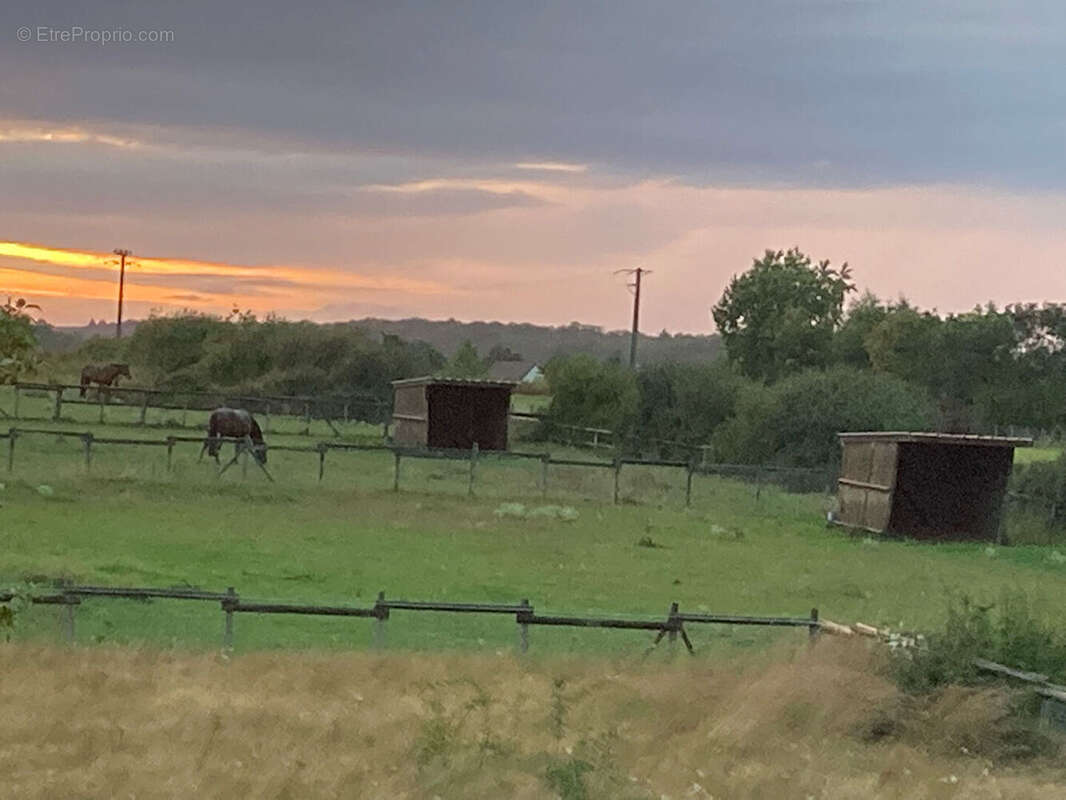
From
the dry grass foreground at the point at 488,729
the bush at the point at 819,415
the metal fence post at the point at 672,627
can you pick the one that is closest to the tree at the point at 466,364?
the bush at the point at 819,415

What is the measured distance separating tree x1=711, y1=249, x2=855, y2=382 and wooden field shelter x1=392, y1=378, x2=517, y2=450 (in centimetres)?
4161

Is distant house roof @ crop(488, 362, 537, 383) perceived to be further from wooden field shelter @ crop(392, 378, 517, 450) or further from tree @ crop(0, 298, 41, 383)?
tree @ crop(0, 298, 41, 383)

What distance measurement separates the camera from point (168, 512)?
27.7m

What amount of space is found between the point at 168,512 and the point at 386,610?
14196 mm

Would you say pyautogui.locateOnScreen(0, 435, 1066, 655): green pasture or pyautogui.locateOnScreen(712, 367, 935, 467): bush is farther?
pyautogui.locateOnScreen(712, 367, 935, 467): bush

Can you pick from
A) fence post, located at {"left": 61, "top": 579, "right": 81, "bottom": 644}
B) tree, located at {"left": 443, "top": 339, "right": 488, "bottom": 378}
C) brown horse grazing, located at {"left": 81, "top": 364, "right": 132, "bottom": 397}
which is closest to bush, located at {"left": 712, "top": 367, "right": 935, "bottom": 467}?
brown horse grazing, located at {"left": 81, "top": 364, "right": 132, "bottom": 397}

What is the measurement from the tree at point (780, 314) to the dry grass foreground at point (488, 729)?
77578 millimetres

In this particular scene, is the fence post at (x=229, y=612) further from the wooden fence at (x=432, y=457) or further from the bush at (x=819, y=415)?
the bush at (x=819, y=415)

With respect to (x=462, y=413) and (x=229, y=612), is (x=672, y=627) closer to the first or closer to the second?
(x=229, y=612)

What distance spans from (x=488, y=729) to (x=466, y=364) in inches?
2961

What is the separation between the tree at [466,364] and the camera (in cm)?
8475

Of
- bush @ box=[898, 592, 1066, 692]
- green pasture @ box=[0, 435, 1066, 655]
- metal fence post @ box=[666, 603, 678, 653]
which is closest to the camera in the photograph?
bush @ box=[898, 592, 1066, 692]

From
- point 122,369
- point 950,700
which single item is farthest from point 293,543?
point 122,369

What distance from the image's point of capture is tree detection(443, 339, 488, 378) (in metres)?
84.8
